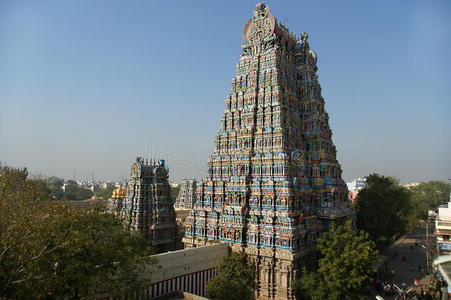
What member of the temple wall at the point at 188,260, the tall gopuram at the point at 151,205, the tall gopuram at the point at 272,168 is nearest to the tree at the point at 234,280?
the temple wall at the point at 188,260

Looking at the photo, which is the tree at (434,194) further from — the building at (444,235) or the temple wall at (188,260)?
the temple wall at (188,260)

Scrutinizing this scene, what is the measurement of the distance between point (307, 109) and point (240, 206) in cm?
1287

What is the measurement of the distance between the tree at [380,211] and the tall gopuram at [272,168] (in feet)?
24.9

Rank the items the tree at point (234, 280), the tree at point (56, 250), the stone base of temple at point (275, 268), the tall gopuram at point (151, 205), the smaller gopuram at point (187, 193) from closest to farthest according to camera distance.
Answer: the tree at point (56, 250)
the tree at point (234, 280)
the stone base of temple at point (275, 268)
the tall gopuram at point (151, 205)
the smaller gopuram at point (187, 193)

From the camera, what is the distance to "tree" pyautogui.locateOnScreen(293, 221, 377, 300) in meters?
21.6

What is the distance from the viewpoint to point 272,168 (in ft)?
91.2

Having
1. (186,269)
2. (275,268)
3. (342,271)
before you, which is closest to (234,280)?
(186,269)

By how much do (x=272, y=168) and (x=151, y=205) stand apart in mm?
14929

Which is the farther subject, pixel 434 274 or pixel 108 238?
pixel 434 274

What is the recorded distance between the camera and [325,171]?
102 feet

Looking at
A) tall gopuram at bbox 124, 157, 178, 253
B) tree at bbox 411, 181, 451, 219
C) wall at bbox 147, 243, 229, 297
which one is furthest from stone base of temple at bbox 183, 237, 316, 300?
tree at bbox 411, 181, 451, 219

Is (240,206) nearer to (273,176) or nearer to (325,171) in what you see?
(273,176)

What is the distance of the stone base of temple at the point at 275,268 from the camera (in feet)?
80.2

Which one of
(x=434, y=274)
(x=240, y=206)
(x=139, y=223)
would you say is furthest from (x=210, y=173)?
(x=434, y=274)
